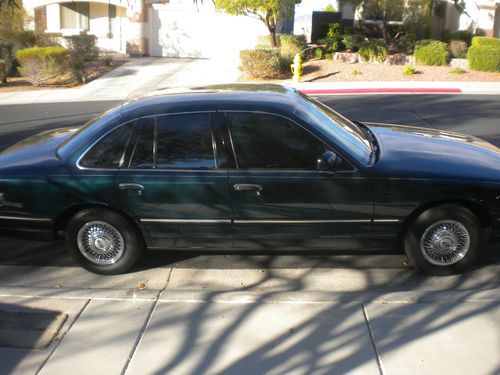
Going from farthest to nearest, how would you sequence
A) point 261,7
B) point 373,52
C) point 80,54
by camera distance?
1. point 80,54
2. point 373,52
3. point 261,7

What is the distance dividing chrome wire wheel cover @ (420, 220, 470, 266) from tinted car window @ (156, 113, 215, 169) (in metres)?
1.87

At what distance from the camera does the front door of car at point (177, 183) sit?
16.7 feet

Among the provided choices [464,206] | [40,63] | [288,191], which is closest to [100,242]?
[288,191]

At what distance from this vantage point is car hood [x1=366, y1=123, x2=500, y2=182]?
499 cm

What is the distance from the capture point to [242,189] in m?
5.05

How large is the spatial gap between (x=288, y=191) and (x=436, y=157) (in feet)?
4.29

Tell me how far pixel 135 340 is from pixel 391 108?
11683 mm

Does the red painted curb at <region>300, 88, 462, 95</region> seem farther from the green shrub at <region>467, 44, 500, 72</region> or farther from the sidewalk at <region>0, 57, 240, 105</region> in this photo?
the sidewalk at <region>0, 57, 240, 105</region>

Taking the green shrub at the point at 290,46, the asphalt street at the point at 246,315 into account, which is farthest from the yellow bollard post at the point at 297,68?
the asphalt street at the point at 246,315

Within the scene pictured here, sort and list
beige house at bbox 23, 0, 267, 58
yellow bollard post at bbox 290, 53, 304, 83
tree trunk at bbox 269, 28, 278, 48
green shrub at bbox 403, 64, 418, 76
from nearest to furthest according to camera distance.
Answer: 1. yellow bollard post at bbox 290, 53, 304, 83
2. green shrub at bbox 403, 64, 418, 76
3. tree trunk at bbox 269, 28, 278, 48
4. beige house at bbox 23, 0, 267, 58

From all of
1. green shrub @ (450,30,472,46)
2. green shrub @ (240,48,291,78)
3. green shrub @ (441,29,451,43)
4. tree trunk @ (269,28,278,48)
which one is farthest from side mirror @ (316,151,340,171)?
green shrub @ (441,29,451,43)

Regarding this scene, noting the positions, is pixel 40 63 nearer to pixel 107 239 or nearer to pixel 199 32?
pixel 199 32

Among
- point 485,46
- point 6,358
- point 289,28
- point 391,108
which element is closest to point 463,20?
point 485,46

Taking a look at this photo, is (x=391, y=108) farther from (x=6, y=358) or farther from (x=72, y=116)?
(x=6, y=358)
